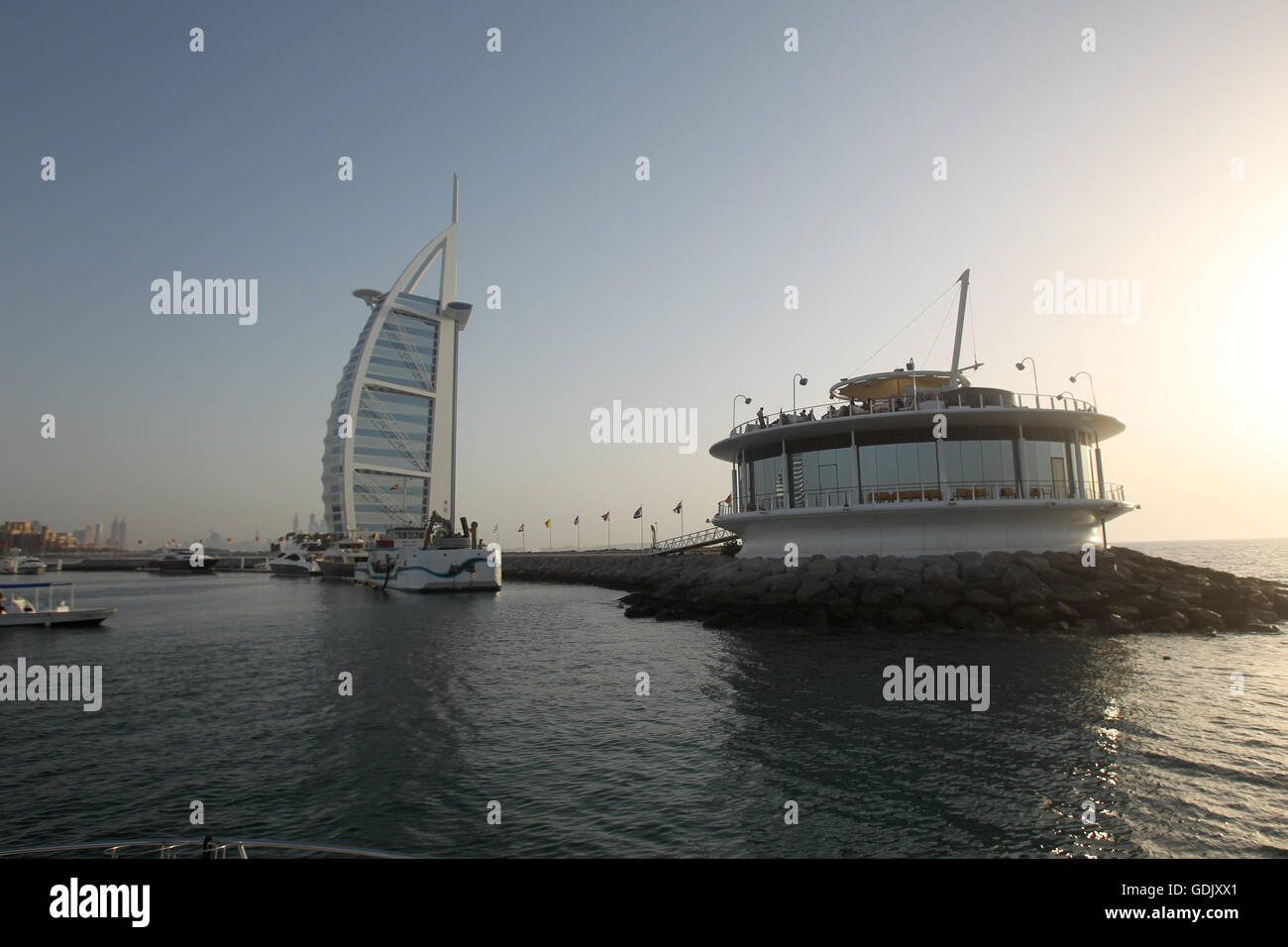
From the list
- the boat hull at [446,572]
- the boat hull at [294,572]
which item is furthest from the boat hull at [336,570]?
the boat hull at [446,572]

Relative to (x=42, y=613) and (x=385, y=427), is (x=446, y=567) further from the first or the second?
(x=385, y=427)

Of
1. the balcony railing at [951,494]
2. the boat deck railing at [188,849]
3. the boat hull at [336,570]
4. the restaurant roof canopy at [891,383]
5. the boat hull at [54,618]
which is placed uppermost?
the restaurant roof canopy at [891,383]

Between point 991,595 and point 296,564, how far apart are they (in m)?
118

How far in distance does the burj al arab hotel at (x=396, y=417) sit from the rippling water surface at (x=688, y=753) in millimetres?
117114

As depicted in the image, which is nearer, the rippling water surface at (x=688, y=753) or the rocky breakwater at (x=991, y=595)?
the rippling water surface at (x=688, y=753)

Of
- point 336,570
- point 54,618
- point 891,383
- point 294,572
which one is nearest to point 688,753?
point 891,383

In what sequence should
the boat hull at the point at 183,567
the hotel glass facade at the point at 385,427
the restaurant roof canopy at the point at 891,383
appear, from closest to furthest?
the restaurant roof canopy at the point at 891,383 → the boat hull at the point at 183,567 → the hotel glass facade at the point at 385,427

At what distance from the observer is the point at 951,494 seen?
3456 centimetres

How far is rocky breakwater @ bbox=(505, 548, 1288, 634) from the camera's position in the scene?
1148 inches

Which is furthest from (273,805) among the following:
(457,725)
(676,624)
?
(676,624)

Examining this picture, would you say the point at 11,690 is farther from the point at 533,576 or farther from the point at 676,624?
the point at 533,576

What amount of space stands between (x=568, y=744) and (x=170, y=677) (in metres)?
17.2

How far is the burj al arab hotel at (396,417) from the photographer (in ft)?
455

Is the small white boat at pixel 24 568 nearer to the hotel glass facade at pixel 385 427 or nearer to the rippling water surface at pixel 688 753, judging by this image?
the hotel glass facade at pixel 385 427
